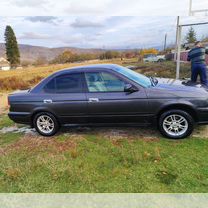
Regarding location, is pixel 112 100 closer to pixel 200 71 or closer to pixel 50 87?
pixel 50 87

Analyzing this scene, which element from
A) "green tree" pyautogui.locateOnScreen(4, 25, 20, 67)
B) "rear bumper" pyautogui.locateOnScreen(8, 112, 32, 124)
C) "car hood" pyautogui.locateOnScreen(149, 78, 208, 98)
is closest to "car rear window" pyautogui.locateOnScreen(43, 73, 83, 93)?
"rear bumper" pyautogui.locateOnScreen(8, 112, 32, 124)

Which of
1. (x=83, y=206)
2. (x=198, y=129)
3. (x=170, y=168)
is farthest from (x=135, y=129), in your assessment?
(x=83, y=206)

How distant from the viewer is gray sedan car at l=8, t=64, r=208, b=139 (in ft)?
16.1

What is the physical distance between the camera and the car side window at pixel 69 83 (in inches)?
213

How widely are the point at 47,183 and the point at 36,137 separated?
2220mm

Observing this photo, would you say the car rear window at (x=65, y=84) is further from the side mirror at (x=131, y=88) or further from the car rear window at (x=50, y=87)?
the side mirror at (x=131, y=88)

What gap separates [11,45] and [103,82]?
65.3 meters

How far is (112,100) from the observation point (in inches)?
202

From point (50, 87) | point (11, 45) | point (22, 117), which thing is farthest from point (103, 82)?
point (11, 45)

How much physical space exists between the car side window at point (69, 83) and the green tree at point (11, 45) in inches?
2547

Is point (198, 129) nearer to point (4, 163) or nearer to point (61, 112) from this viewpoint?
point (61, 112)

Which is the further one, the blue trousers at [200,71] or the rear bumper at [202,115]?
the blue trousers at [200,71]

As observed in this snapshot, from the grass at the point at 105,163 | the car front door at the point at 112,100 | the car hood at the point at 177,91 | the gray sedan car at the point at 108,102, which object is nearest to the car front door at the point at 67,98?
the gray sedan car at the point at 108,102

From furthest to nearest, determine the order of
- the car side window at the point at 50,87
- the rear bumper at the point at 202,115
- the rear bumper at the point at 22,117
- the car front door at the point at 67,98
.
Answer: the rear bumper at the point at 22,117, the car side window at the point at 50,87, the car front door at the point at 67,98, the rear bumper at the point at 202,115
